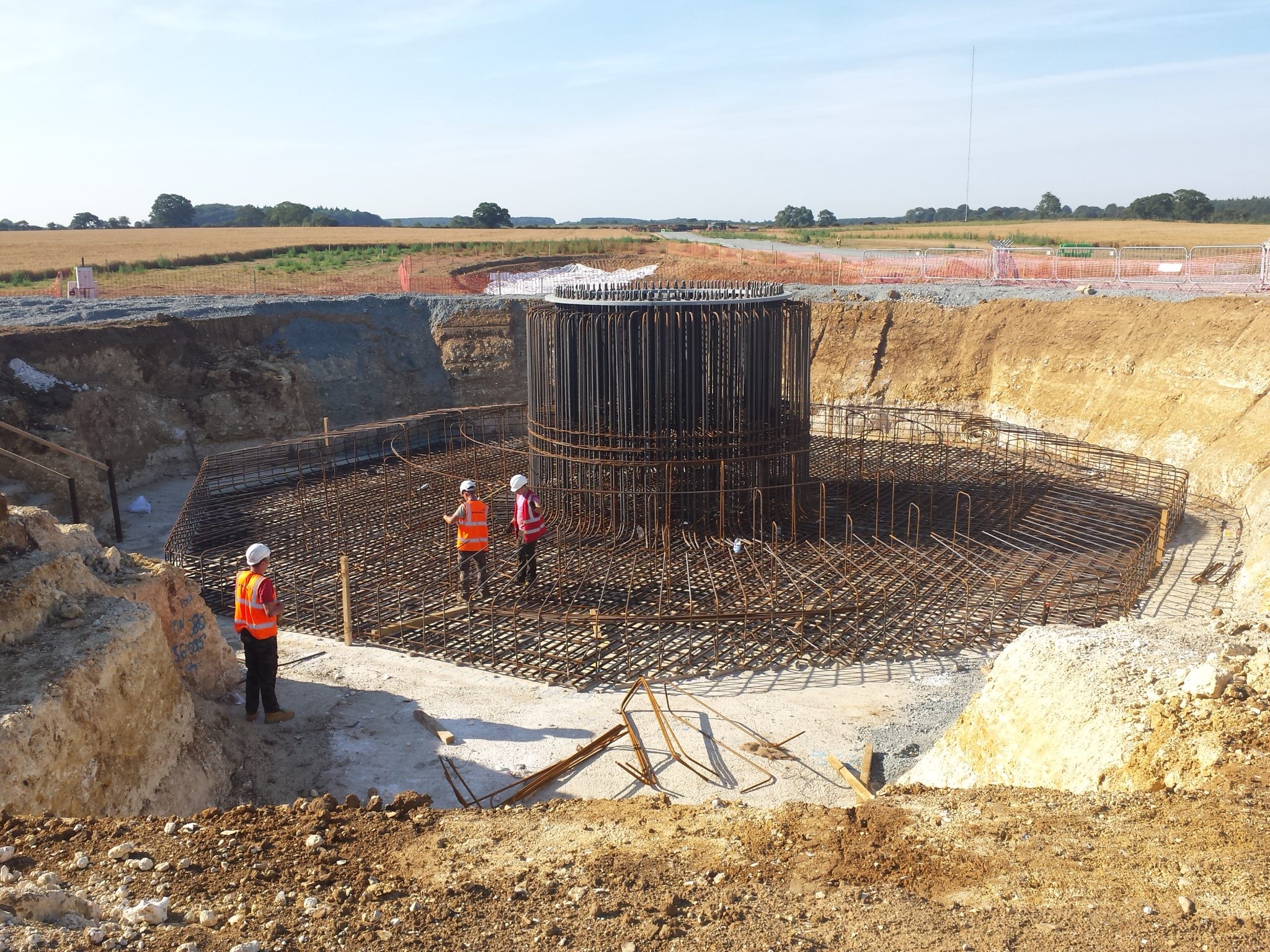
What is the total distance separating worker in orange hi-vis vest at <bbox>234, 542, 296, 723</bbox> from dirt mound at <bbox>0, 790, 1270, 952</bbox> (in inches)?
114

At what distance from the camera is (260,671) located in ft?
25.5

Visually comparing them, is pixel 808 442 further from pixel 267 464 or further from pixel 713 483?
pixel 267 464

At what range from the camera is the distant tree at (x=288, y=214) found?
86438mm

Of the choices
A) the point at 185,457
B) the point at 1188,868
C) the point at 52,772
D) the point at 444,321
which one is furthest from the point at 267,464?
the point at 1188,868

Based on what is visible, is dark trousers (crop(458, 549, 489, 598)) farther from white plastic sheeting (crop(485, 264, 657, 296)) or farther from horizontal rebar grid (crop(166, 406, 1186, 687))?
white plastic sheeting (crop(485, 264, 657, 296))

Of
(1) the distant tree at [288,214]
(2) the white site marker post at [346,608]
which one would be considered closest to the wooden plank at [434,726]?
(2) the white site marker post at [346,608]

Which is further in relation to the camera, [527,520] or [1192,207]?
[1192,207]

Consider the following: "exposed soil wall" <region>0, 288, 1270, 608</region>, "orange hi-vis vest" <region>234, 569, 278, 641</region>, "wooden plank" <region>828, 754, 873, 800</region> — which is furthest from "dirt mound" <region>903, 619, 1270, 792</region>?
"exposed soil wall" <region>0, 288, 1270, 608</region>

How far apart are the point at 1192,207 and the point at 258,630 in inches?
2934

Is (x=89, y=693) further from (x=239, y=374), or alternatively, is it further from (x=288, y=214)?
(x=288, y=214)

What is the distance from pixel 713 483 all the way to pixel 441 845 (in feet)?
26.1

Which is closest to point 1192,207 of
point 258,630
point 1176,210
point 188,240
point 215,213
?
point 1176,210

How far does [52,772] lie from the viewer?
17.6 feet

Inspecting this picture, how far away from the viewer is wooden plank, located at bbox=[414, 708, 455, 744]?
7.79 m
